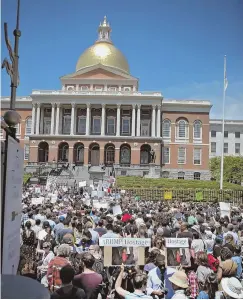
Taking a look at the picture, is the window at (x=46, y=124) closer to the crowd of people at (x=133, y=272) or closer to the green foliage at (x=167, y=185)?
the green foliage at (x=167, y=185)

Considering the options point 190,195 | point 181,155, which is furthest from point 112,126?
point 190,195

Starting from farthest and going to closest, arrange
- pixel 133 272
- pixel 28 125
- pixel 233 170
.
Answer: pixel 233 170 → pixel 28 125 → pixel 133 272

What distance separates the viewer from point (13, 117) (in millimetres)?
3994

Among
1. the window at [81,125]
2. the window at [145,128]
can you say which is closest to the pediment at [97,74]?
the window at [81,125]

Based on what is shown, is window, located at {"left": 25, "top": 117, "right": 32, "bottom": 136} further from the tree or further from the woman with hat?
the woman with hat

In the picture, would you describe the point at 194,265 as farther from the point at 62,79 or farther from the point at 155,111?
the point at 62,79

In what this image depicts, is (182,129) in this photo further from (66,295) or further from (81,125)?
(66,295)

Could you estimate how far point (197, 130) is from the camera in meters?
60.7

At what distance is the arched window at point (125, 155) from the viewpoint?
58.5 metres

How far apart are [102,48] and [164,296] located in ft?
204

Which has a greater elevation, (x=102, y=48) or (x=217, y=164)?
(x=102, y=48)

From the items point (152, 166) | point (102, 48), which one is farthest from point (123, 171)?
point (102, 48)

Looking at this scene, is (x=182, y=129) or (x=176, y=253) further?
(x=182, y=129)

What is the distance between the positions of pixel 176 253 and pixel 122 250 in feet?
3.75
